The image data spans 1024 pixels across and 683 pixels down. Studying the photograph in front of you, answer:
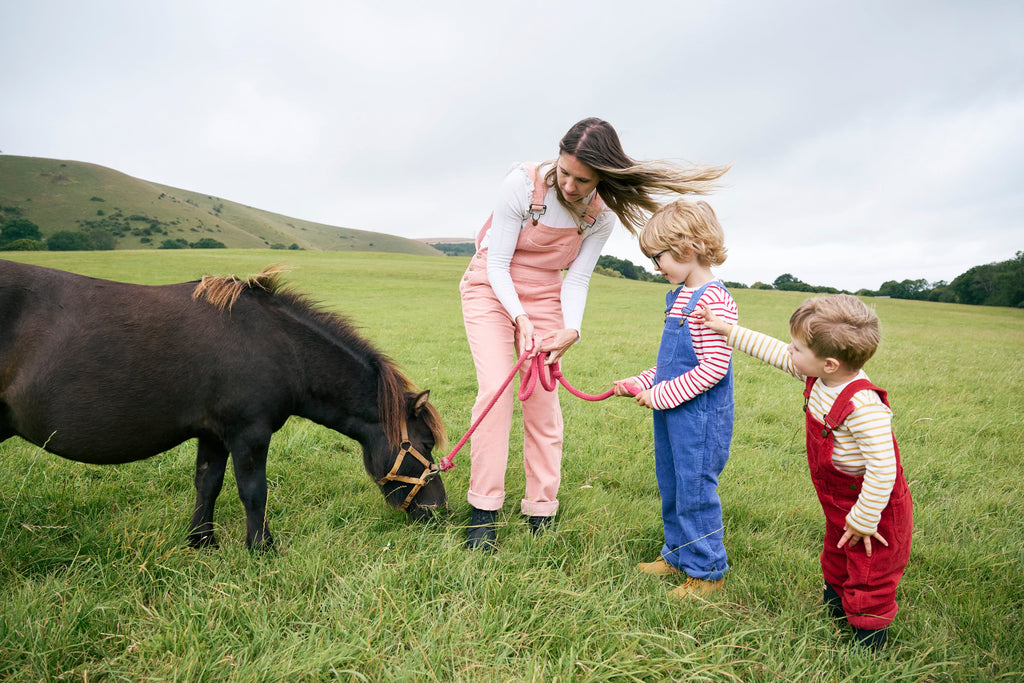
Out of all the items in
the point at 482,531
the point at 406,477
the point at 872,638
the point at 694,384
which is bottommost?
the point at 482,531

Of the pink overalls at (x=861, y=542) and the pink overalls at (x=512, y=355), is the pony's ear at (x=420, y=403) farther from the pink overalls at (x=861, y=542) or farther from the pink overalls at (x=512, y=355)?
the pink overalls at (x=861, y=542)

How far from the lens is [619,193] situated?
3416 mm

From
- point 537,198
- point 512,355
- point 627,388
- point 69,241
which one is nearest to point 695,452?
point 627,388

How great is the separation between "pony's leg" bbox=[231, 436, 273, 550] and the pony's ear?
0.94 metres

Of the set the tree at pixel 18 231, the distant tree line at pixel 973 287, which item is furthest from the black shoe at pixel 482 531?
the tree at pixel 18 231

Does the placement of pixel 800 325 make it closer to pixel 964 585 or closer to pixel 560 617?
pixel 560 617

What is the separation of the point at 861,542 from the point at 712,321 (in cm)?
127

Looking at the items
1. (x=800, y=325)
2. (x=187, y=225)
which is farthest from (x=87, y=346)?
(x=187, y=225)

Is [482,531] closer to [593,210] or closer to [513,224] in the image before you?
[513,224]

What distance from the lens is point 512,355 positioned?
3668mm

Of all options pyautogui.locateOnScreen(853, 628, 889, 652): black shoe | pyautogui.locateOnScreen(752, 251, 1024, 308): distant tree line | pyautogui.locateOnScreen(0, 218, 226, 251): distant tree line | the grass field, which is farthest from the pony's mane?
pyautogui.locateOnScreen(0, 218, 226, 251): distant tree line

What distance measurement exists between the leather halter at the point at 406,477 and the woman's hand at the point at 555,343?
110 centimetres

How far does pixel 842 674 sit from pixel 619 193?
2840mm

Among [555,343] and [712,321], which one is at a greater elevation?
[712,321]
